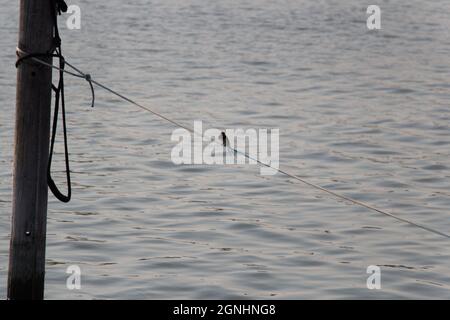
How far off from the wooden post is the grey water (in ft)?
5.56

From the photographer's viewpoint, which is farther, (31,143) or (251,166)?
(251,166)

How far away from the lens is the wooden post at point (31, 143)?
7805 millimetres

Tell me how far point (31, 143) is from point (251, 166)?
22.9 feet

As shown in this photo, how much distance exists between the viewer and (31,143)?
7.81 meters

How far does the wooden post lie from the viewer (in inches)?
307

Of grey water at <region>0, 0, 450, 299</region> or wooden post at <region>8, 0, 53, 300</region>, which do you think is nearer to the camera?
wooden post at <region>8, 0, 53, 300</region>

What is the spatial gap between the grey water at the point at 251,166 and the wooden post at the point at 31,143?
1.69 m

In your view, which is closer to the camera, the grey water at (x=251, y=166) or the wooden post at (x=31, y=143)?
the wooden post at (x=31, y=143)

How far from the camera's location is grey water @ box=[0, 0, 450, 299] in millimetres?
10297

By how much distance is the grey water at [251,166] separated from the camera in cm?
1030

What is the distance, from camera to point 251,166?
47.8ft

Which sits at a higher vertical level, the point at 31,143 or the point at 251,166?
the point at 251,166
